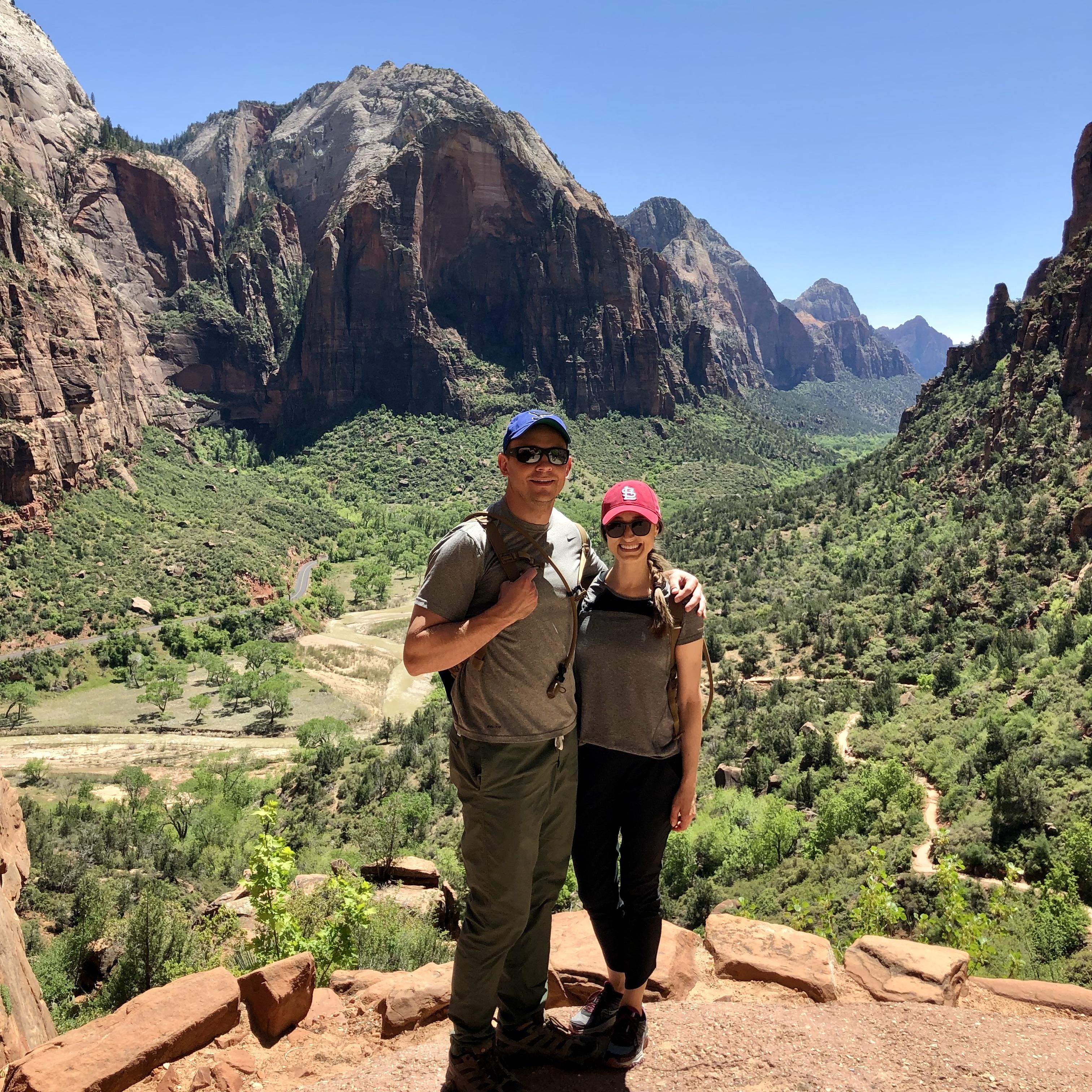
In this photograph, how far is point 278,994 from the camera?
461cm

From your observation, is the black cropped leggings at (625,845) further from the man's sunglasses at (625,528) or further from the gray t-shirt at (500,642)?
the man's sunglasses at (625,528)

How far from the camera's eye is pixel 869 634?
31.9 meters

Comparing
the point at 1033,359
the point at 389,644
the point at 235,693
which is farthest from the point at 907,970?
the point at 389,644

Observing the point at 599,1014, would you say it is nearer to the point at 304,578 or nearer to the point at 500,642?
the point at 500,642

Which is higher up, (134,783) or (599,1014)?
(599,1014)

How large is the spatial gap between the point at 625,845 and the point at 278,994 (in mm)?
2662

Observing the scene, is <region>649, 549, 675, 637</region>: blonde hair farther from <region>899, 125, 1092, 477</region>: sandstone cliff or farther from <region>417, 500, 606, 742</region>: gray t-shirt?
<region>899, 125, 1092, 477</region>: sandstone cliff

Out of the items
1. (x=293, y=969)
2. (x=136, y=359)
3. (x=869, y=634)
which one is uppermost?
(x=136, y=359)

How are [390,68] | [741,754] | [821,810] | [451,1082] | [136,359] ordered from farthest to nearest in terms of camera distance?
1. [390,68]
2. [136,359]
3. [741,754]
4. [821,810]
5. [451,1082]

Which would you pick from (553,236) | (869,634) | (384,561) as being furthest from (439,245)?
(869,634)

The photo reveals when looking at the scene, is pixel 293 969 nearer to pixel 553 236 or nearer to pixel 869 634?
pixel 869 634

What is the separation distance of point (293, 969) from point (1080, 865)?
40.0ft

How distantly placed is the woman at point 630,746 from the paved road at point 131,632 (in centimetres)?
4847

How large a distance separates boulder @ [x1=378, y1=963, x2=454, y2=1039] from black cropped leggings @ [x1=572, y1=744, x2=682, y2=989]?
1.45 meters
